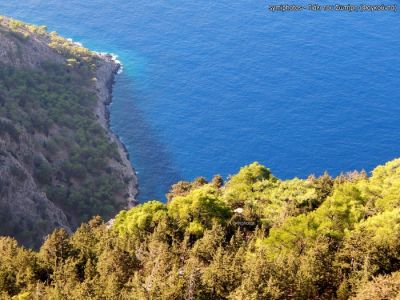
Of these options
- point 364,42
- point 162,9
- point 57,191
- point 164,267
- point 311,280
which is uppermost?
point 162,9

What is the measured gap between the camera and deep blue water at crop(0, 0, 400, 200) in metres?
128

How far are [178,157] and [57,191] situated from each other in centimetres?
3522

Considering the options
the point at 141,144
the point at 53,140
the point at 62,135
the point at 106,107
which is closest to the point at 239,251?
the point at 53,140

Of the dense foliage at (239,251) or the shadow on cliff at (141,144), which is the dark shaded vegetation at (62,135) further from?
the dense foliage at (239,251)

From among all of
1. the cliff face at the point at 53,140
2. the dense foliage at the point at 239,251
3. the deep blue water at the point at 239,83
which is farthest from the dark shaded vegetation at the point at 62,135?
the dense foliage at the point at 239,251

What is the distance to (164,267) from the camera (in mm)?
45000

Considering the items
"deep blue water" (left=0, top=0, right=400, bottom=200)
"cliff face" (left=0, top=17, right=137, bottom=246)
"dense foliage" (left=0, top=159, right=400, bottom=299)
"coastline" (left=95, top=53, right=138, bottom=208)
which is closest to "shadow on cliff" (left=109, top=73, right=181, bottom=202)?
"deep blue water" (left=0, top=0, right=400, bottom=200)

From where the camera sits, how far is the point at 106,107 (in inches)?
5674

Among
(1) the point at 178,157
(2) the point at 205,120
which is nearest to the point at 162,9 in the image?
(2) the point at 205,120

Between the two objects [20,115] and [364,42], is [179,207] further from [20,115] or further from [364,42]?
[364,42]

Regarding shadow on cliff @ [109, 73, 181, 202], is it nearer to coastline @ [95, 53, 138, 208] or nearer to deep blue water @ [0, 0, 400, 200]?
deep blue water @ [0, 0, 400, 200]

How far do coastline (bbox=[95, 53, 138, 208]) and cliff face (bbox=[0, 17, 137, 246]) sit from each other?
12.9 inches

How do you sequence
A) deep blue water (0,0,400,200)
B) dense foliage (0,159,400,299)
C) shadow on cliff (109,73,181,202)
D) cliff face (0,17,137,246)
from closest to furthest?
dense foliage (0,159,400,299) < cliff face (0,17,137,246) < shadow on cliff (109,73,181,202) < deep blue water (0,0,400,200)

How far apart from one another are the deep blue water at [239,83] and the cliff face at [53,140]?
287 inches
